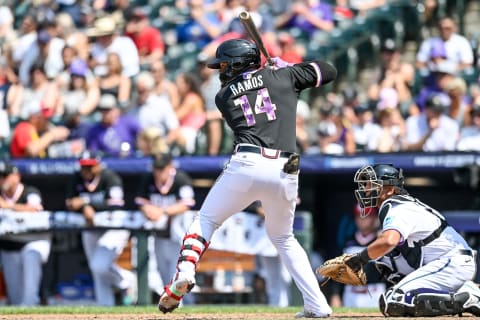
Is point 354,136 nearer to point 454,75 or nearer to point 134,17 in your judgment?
point 454,75

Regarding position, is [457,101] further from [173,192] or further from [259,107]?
[259,107]

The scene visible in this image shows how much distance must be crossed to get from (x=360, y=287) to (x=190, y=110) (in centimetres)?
318

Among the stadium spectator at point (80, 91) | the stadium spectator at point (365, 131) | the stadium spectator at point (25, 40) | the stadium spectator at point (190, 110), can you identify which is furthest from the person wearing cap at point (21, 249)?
the stadium spectator at point (25, 40)

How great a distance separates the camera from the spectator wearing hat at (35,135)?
13.2 m

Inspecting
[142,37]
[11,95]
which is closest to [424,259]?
[142,37]

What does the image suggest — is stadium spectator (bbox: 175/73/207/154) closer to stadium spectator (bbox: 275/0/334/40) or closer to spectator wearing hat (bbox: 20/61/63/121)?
spectator wearing hat (bbox: 20/61/63/121)

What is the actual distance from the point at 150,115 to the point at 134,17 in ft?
8.00

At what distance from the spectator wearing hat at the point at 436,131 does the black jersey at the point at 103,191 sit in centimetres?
299

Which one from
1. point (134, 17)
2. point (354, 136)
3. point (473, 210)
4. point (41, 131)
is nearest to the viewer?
point (473, 210)

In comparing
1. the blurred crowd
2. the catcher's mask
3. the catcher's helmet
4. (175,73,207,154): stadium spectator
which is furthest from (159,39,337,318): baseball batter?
(175,73,207,154): stadium spectator

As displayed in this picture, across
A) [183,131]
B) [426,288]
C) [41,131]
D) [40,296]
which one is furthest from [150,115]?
[426,288]

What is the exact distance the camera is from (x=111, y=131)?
13180mm

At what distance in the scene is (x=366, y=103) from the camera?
13055 millimetres

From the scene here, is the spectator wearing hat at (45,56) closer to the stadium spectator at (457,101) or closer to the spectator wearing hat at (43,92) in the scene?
the spectator wearing hat at (43,92)
